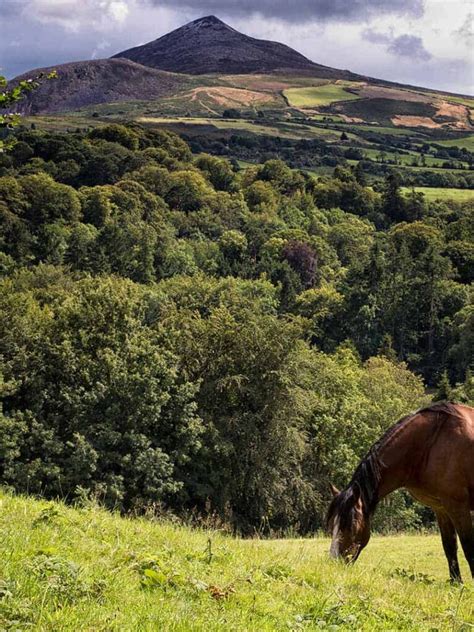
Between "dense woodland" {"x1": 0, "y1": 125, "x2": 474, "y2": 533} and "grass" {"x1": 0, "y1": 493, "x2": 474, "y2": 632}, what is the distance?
5308mm

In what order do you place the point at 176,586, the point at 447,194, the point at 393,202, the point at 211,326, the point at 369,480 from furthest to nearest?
the point at 447,194, the point at 393,202, the point at 211,326, the point at 369,480, the point at 176,586

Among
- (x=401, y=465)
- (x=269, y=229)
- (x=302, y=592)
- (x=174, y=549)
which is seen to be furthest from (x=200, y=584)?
(x=269, y=229)

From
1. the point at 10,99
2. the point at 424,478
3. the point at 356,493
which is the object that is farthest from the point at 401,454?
the point at 10,99

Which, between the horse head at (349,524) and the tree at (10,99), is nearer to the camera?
the tree at (10,99)

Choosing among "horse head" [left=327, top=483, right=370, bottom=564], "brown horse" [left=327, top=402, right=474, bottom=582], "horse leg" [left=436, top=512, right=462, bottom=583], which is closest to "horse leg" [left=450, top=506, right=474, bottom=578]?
"brown horse" [left=327, top=402, right=474, bottom=582]

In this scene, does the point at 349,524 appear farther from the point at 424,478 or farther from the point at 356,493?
the point at 424,478

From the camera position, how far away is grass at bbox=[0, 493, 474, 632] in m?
4.46

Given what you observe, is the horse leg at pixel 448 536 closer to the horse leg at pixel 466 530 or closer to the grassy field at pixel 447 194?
the horse leg at pixel 466 530

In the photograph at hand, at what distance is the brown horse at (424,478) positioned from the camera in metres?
8.83

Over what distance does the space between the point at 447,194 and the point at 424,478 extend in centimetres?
15174

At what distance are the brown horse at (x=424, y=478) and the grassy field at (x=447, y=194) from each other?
472 feet

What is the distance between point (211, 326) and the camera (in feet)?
115

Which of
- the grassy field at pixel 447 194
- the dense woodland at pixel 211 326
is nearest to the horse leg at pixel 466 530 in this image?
the dense woodland at pixel 211 326

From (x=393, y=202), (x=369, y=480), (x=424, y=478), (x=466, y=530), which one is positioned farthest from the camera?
(x=393, y=202)
